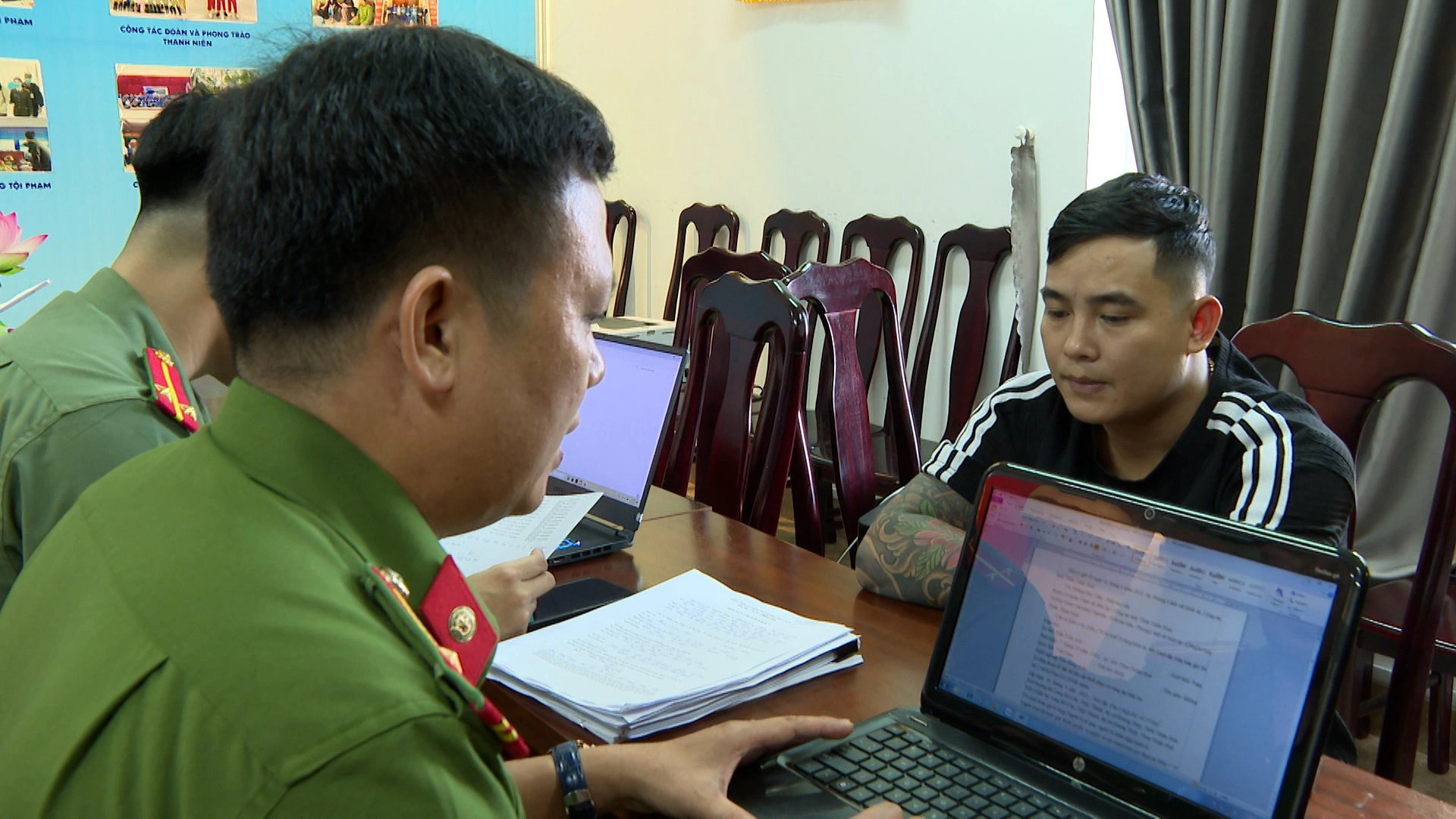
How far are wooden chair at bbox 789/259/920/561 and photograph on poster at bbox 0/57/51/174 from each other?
222cm

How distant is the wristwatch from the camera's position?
94 centimetres

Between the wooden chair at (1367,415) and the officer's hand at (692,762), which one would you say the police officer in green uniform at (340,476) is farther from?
the wooden chair at (1367,415)

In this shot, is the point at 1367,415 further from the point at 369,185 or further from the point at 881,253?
the point at 881,253

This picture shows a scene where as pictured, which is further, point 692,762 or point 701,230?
point 701,230

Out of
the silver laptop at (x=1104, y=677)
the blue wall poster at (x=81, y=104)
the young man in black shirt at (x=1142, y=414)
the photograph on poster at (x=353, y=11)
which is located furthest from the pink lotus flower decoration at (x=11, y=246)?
the silver laptop at (x=1104, y=677)

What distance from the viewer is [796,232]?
385 cm

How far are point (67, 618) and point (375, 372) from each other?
0.21 metres

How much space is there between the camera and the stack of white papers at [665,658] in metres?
1.06

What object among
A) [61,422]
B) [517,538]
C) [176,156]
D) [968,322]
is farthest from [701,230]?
[61,422]

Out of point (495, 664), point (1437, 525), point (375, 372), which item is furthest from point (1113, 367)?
point (375, 372)

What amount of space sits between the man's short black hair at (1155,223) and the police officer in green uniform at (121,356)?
3.81ft

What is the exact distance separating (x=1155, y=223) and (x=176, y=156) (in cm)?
129

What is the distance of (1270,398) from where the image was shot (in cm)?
156

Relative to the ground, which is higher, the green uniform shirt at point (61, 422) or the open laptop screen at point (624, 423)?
the green uniform shirt at point (61, 422)
